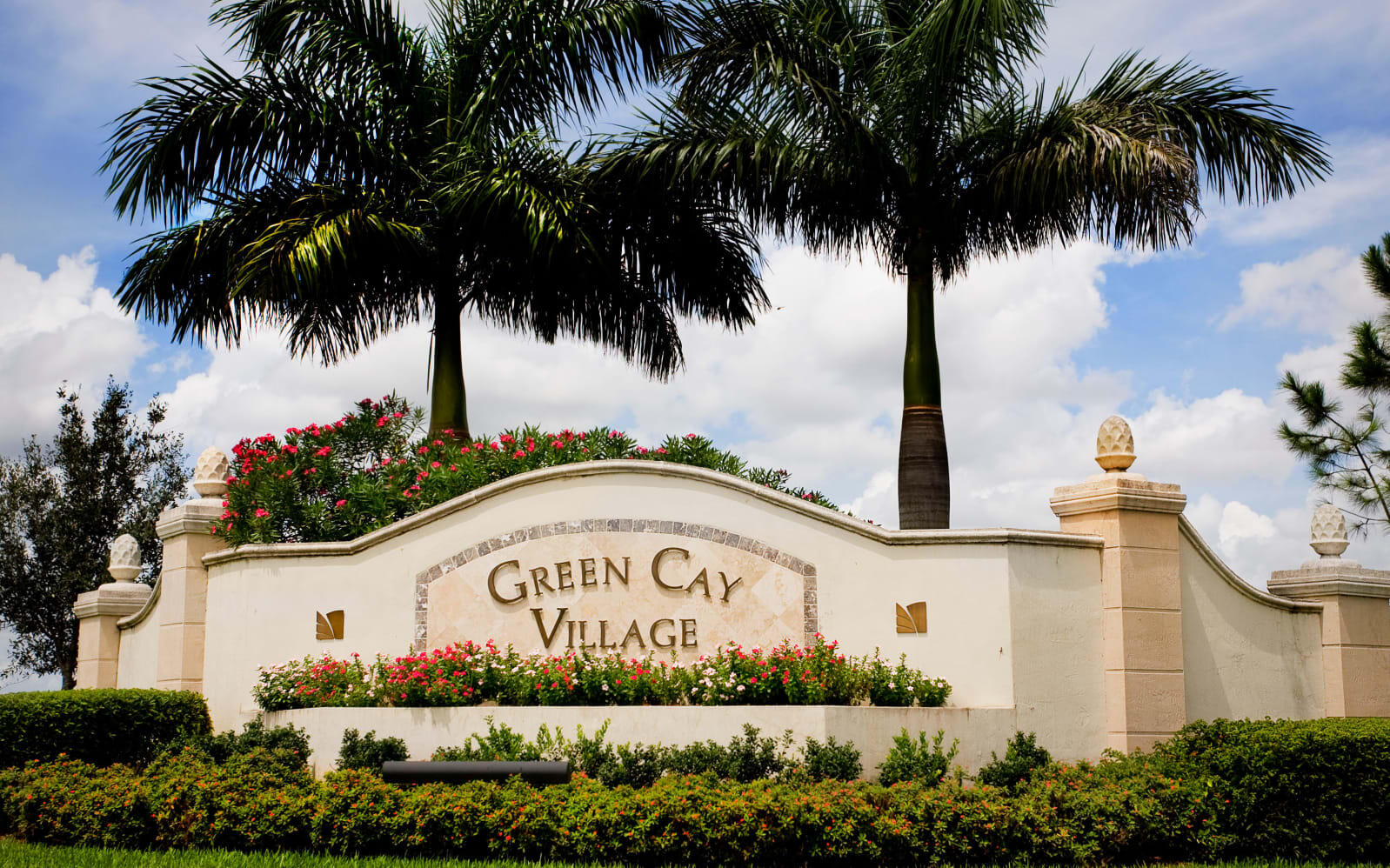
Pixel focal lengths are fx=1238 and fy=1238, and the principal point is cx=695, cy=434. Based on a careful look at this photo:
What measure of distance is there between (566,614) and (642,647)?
790mm

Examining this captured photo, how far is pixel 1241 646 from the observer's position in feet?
40.0

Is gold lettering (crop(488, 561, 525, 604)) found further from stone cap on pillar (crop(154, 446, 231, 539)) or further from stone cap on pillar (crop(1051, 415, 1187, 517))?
stone cap on pillar (crop(1051, 415, 1187, 517))

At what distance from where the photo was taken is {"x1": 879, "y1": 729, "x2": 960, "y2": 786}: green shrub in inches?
392

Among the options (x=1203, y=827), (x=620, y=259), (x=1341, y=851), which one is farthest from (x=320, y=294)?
(x=1341, y=851)

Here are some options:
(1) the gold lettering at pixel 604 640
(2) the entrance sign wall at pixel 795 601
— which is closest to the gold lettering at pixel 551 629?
(2) the entrance sign wall at pixel 795 601

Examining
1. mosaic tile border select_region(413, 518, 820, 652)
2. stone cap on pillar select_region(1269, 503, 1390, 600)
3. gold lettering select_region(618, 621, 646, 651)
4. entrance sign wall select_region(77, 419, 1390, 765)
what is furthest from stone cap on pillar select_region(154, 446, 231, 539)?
stone cap on pillar select_region(1269, 503, 1390, 600)

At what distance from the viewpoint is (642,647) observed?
1127cm

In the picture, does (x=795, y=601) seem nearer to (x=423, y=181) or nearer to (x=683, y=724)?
(x=683, y=724)

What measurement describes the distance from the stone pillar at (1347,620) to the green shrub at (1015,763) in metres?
4.00

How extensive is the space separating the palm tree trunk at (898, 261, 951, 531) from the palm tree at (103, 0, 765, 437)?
2.92 metres

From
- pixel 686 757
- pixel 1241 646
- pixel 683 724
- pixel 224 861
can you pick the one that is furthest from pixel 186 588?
pixel 1241 646

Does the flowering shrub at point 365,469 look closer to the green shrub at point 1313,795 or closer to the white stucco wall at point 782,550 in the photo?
the white stucco wall at point 782,550

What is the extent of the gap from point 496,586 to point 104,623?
714 cm

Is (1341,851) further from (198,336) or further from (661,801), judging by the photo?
(198,336)
